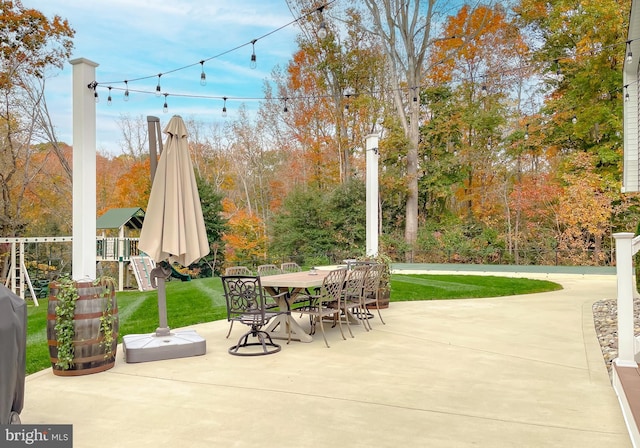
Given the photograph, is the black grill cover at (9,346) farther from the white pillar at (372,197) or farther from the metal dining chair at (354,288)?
the white pillar at (372,197)

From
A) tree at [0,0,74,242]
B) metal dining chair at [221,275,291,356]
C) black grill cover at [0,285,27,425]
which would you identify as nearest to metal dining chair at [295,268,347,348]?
metal dining chair at [221,275,291,356]

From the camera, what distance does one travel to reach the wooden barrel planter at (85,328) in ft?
13.9

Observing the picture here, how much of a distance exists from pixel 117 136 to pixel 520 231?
20.4 metres

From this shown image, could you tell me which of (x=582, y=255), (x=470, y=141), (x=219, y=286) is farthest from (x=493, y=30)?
(x=219, y=286)

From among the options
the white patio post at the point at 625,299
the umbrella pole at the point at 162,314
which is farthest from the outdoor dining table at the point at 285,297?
the white patio post at the point at 625,299

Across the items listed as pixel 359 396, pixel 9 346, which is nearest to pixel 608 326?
pixel 359 396

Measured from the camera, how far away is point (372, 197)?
8.60m

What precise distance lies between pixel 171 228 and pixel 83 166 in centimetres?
96

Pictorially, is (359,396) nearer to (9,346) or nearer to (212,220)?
(9,346)

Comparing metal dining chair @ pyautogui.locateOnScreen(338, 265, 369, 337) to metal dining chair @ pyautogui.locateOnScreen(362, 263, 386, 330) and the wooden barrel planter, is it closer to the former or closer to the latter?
metal dining chair @ pyautogui.locateOnScreen(362, 263, 386, 330)

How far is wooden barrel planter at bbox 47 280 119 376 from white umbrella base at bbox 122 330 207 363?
42cm

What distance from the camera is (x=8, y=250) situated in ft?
50.7

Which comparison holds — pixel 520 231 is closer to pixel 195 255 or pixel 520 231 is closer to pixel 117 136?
pixel 195 255

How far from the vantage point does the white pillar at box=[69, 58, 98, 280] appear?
183 inches
